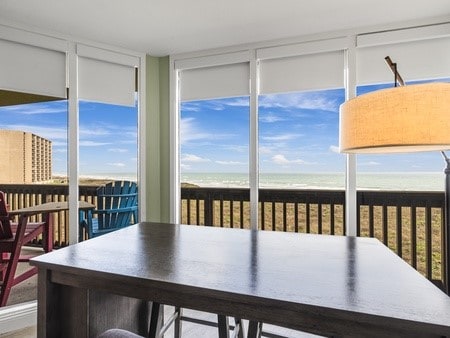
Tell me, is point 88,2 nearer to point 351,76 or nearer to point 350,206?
point 351,76

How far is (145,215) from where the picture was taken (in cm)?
365

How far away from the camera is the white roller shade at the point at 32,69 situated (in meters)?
2.81

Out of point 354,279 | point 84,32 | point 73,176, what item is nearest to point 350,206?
point 354,279

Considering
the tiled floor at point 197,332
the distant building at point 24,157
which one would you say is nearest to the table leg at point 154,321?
the tiled floor at point 197,332

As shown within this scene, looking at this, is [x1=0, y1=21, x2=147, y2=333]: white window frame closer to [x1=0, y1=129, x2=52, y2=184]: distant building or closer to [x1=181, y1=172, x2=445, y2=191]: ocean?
[x1=0, y1=129, x2=52, y2=184]: distant building

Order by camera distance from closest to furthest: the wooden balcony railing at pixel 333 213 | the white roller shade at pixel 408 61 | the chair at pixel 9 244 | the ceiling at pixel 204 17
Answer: the ceiling at pixel 204 17
the white roller shade at pixel 408 61
the chair at pixel 9 244
the wooden balcony railing at pixel 333 213

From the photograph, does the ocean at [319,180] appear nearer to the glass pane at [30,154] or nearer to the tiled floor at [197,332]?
the glass pane at [30,154]

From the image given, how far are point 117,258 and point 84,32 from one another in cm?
236

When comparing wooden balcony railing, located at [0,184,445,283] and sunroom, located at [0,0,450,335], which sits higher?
sunroom, located at [0,0,450,335]

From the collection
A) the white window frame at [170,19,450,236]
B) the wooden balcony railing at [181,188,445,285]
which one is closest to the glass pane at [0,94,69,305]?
the white window frame at [170,19,450,236]

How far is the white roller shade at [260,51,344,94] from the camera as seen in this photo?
3111 millimetres

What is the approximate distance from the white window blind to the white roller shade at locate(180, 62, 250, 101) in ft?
1.81

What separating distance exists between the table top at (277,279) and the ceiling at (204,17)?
→ 67.9 inches

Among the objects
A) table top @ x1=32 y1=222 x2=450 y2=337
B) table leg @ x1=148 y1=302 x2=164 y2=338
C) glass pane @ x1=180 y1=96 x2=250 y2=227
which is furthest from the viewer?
glass pane @ x1=180 y1=96 x2=250 y2=227
